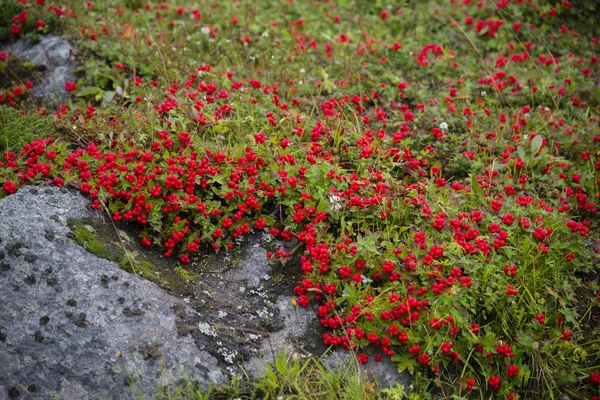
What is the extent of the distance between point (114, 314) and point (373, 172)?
2867mm

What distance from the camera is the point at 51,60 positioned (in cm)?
696

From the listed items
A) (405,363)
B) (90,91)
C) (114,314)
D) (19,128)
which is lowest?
(405,363)

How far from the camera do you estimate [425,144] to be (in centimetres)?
625

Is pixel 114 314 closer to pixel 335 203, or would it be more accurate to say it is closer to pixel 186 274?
pixel 186 274

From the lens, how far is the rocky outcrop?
11.9ft

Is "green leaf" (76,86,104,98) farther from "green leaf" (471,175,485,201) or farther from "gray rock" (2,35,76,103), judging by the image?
"green leaf" (471,175,485,201)

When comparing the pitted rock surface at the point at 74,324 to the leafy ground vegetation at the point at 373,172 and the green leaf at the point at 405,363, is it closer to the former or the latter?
the leafy ground vegetation at the point at 373,172

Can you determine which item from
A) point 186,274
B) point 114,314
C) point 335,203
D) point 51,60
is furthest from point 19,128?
point 335,203

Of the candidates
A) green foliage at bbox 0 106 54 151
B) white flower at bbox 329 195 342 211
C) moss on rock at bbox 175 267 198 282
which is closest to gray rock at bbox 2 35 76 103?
green foliage at bbox 0 106 54 151

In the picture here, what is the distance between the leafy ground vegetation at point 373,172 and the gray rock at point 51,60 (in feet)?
0.64

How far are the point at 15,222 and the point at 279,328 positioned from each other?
2.35 m

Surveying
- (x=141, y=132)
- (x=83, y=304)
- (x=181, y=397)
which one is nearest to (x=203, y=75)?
(x=141, y=132)

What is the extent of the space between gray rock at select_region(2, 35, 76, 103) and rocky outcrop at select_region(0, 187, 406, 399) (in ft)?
9.14

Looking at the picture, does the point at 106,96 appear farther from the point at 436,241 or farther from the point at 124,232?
the point at 436,241
